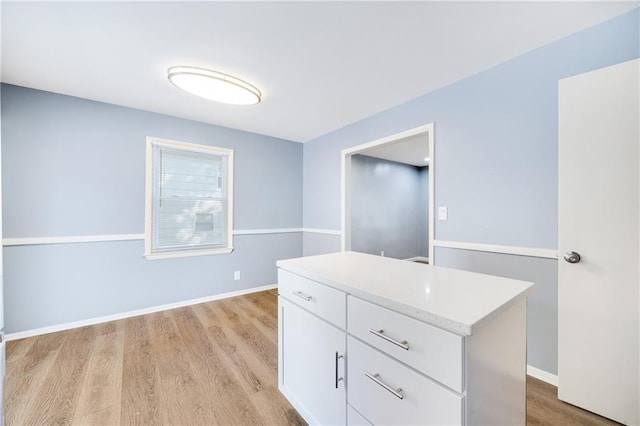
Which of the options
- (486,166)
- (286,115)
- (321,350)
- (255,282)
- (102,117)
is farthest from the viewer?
(255,282)

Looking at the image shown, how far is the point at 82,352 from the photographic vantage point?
2.23m

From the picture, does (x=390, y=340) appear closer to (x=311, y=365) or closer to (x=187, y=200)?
(x=311, y=365)

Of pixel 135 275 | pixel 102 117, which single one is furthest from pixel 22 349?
pixel 102 117

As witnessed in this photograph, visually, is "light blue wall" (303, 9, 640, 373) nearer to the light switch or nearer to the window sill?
the light switch

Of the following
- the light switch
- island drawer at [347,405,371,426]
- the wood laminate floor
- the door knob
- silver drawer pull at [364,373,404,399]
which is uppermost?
the light switch

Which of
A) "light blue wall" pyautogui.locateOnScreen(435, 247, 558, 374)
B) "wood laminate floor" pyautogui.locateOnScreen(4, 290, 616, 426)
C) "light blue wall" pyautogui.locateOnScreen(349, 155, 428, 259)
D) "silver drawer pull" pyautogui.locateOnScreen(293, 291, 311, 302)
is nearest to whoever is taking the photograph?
"silver drawer pull" pyautogui.locateOnScreen(293, 291, 311, 302)

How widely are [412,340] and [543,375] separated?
68.3 inches

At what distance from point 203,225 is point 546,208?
3.51 m

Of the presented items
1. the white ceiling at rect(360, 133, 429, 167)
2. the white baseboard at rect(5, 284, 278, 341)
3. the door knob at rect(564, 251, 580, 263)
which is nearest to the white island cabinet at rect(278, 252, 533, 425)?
the door knob at rect(564, 251, 580, 263)

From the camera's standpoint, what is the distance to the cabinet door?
127 cm

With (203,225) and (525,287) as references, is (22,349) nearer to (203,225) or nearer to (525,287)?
(203,225)

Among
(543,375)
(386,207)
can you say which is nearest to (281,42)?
(543,375)

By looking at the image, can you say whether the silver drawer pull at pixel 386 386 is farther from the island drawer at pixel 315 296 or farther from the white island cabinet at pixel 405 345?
the island drawer at pixel 315 296

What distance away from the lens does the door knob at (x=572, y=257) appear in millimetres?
1656
